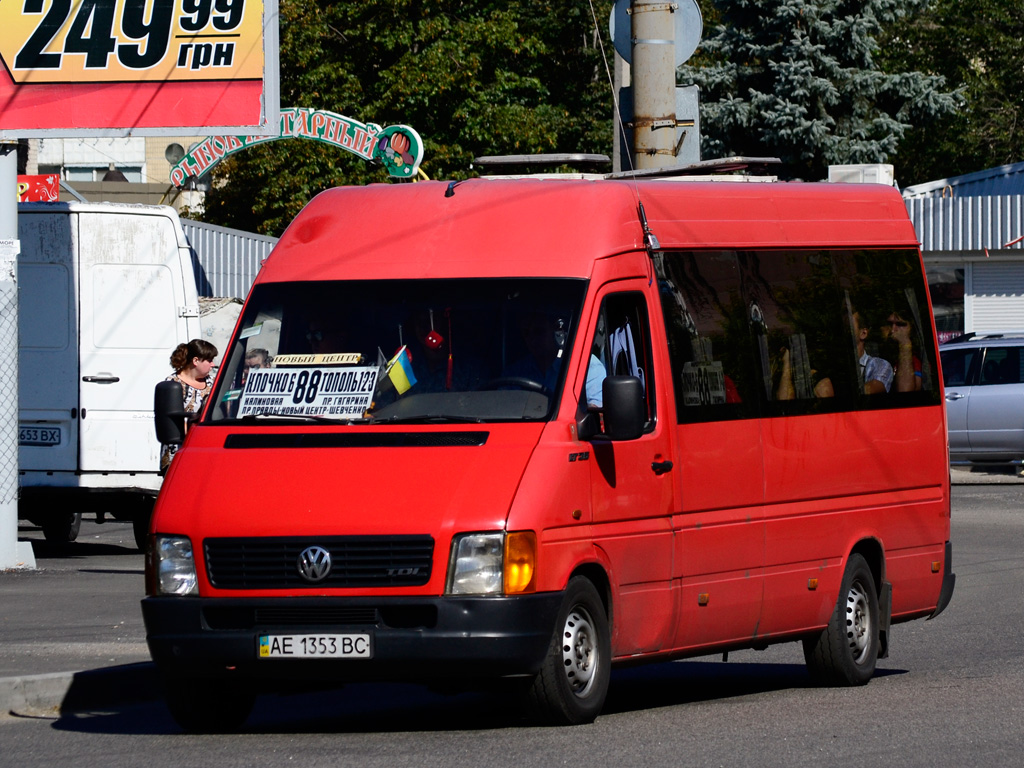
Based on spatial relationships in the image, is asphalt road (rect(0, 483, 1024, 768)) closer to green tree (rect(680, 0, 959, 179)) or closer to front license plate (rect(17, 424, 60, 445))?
front license plate (rect(17, 424, 60, 445))

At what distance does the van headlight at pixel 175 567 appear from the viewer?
843 cm

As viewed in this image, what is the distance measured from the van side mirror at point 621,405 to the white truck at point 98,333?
8810 millimetres

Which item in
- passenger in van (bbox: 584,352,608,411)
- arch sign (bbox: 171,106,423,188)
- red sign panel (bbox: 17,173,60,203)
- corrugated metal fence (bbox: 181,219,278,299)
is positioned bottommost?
passenger in van (bbox: 584,352,608,411)

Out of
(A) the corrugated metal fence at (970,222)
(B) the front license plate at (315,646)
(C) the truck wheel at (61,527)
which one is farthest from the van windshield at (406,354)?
(A) the corrugated metal fence at (970,222)

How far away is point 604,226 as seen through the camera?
9.23 meters

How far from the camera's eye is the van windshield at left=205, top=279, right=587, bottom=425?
873 centimetres

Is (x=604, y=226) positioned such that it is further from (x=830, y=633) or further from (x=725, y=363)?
(x=830, y=633)

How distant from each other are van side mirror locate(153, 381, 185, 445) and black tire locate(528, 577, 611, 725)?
2262 mm

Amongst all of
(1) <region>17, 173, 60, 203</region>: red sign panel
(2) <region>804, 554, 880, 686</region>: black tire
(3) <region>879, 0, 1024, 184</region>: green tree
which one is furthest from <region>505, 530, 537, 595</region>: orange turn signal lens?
(3) <region>879, 0, 1024, 184</region>: green tree

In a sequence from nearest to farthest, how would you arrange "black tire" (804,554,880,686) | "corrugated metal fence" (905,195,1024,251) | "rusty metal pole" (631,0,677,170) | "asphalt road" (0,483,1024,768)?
"asphalt road" (0,483,1024,768) < "black tire" (804,554,880,686) < "rusty metal pole" (631,0,677,170) < "corrugated metal fence" (905,195,1024,251)

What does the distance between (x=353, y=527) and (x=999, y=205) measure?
92.0 ft

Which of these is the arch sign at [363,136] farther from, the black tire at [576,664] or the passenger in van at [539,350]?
the black tire at [576,664]

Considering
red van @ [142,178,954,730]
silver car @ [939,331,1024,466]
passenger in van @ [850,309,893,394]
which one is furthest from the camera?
silver car @ [939,331,1024,466]

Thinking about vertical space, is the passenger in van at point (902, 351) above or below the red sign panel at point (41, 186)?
below
